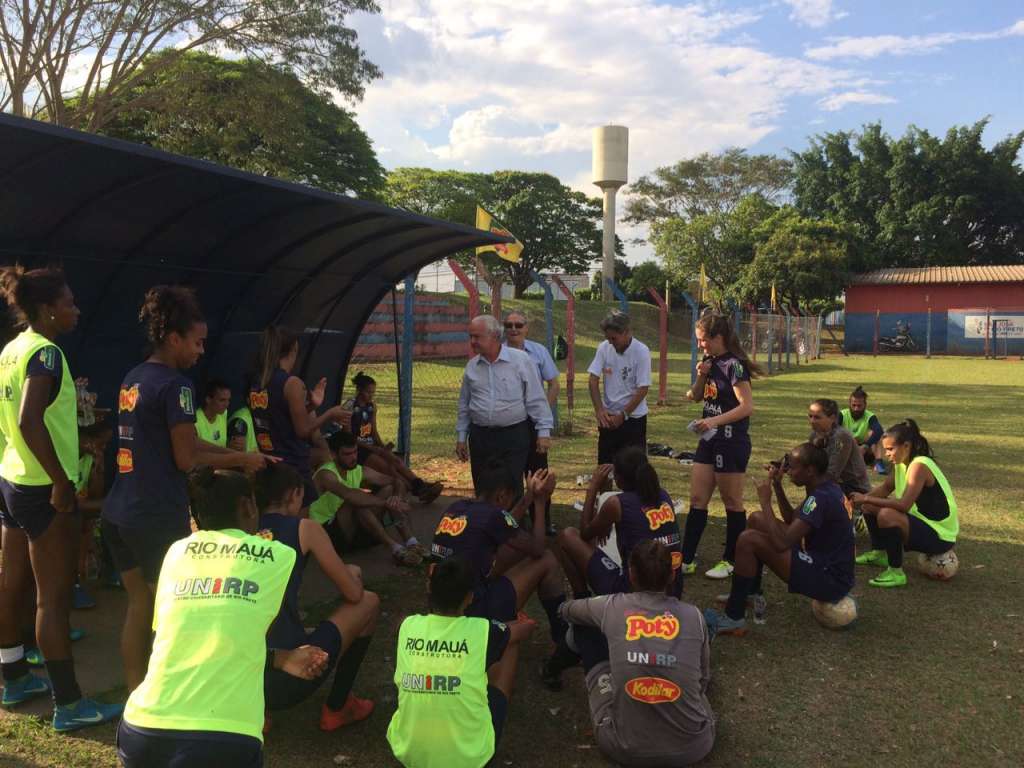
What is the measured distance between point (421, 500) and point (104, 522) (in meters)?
3.84

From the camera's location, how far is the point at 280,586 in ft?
7.96

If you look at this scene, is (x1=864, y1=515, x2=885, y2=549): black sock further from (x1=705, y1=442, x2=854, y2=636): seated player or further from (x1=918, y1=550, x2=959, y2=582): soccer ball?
(x1=705, y1=442, x2=854, y2=636): seated player

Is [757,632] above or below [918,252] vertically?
below

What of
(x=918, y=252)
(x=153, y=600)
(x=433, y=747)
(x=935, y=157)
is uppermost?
(x=935, y=157)

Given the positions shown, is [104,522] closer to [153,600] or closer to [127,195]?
[153,600]

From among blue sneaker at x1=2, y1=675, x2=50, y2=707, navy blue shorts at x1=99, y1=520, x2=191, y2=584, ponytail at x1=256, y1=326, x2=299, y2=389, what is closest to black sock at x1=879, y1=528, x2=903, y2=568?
ponytail at x1=256, y1=326, x2=299, y2=389

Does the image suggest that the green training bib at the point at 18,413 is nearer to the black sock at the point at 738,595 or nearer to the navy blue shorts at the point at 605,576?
the navy blue shorts at the point at 605,576

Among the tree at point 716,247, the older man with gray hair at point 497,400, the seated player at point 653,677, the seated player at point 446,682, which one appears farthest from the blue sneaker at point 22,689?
the tree at point 716,247

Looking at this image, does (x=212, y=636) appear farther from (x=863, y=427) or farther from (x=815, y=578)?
(x=863, y=427)

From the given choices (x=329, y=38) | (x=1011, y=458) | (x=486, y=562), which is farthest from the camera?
(x=329, y=38)

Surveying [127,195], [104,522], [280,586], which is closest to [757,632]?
[280,586]

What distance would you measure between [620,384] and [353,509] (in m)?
2.34

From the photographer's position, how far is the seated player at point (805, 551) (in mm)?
4293

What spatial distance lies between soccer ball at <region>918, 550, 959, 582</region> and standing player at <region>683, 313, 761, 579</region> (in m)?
1.38
